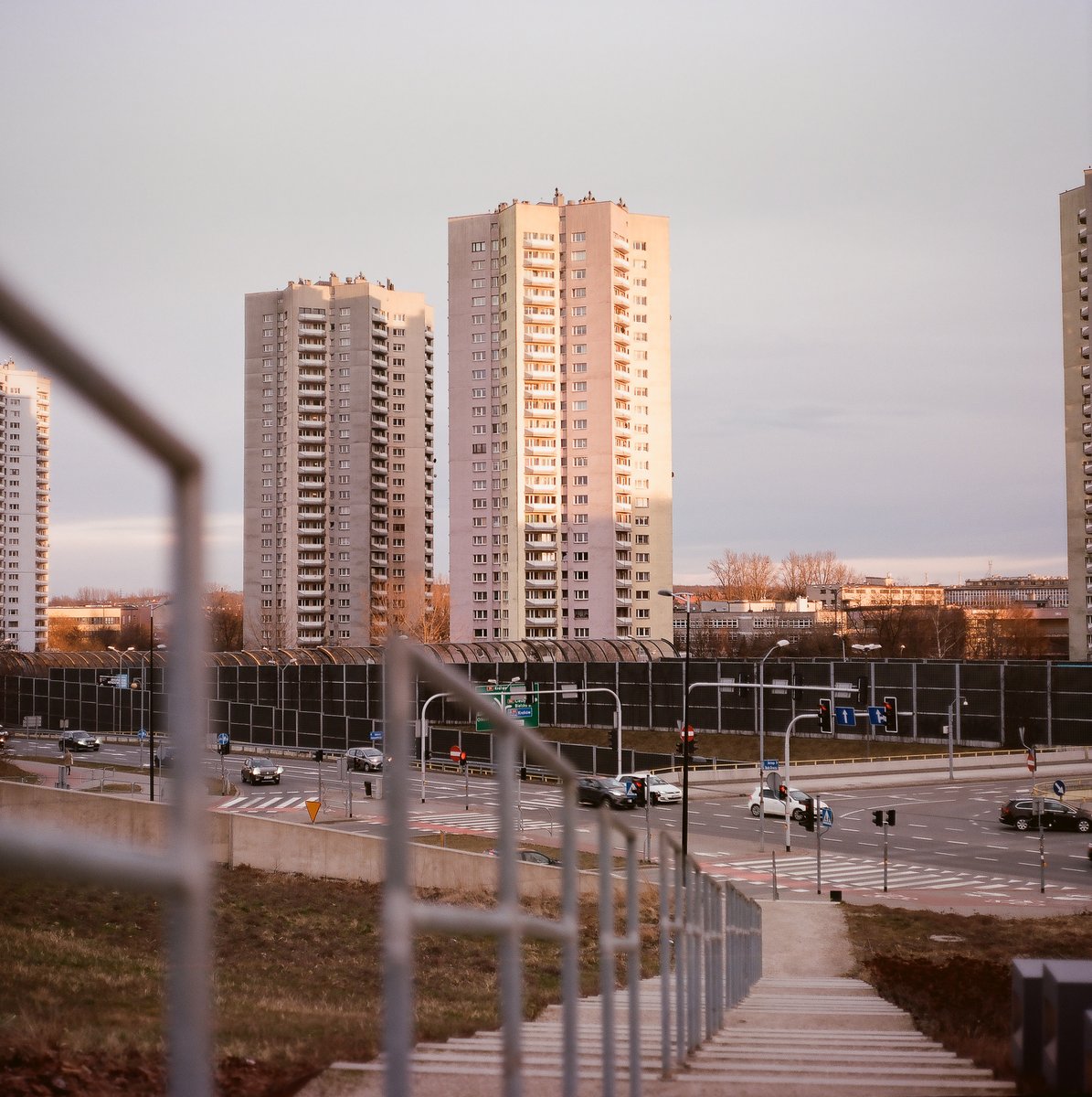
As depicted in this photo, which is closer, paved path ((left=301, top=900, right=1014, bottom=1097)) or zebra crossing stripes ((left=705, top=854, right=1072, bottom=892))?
paved path ((left=301, top=900, right=1014, bottom=1097))

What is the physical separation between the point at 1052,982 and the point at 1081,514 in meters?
111

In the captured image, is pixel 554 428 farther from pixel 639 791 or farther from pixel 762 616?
pixel 639 791

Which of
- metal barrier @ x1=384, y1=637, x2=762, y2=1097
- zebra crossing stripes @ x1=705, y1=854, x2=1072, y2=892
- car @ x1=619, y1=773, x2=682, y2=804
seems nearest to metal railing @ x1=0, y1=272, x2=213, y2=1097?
metal barrier @ x1=384, y1=637, x2=762, y2=1097

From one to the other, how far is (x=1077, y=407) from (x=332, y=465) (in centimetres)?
7537

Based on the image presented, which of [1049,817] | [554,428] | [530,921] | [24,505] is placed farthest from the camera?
[554,428]

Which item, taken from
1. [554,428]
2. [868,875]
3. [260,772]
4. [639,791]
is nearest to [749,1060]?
[868,875]

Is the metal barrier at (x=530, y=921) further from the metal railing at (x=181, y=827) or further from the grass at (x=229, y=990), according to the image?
the metal railing at (x=181, y=827)

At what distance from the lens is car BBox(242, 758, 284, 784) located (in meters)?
54.3

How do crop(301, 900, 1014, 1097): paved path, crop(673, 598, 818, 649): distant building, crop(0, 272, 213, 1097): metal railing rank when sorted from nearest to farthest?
crop(0, 272, 213, 1097): metal railing, crop(301, 900, 1014, 1097): paved path, crop(673, 598, 818, 649): distant building

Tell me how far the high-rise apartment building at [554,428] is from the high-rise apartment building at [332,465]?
22.3 metres

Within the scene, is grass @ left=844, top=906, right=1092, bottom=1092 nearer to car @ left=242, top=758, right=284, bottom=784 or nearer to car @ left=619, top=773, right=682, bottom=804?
car @ left=619, top=773, right=682, bottom=804

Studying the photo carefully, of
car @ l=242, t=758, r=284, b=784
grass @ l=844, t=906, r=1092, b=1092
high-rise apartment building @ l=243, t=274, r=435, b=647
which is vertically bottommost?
car @ l=242, t=758, r=284, b=784

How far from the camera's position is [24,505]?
168 centimetres

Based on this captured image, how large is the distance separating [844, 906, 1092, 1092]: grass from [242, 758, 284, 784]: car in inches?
1266
